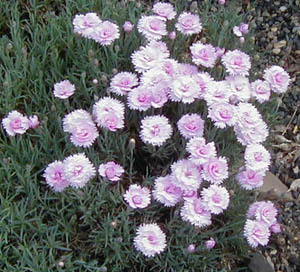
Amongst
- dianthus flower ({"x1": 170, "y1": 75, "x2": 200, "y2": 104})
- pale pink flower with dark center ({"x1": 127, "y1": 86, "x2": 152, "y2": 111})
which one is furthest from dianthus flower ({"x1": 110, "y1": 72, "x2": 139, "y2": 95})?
dianthus flower ({"x1": 170, "y1": 75, "x2": 200, "y2": 104})

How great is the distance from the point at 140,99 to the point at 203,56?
38 cm

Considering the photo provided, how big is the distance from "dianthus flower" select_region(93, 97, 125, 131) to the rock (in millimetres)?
786

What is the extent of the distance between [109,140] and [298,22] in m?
1.60

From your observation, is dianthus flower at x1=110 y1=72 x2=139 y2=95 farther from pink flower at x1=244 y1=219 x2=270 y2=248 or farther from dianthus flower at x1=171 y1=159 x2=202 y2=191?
pink flower at x1=244 y1=219 x2=270 y2=248

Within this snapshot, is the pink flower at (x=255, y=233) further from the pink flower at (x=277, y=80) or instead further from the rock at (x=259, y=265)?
the pink flower at (x=277, y=80)

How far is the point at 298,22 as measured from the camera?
3312 millimetres

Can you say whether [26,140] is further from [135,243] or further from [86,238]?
[135,243]

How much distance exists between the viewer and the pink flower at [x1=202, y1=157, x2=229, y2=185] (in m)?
2.00

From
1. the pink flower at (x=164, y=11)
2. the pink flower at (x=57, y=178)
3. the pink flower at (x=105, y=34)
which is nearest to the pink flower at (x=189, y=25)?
the pink flower at (x=164, y=11)

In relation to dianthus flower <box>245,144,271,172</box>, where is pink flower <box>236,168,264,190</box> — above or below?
below

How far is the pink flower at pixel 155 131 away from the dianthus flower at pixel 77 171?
0.24 m

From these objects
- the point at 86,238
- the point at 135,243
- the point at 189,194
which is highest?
the point at 189,194

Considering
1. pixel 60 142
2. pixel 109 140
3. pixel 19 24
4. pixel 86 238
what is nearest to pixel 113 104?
pixel 109 140

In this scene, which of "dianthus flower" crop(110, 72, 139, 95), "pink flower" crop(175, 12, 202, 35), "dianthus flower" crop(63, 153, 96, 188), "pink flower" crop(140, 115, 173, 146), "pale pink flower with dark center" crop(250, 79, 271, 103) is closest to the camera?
"dianthus flower" crop(63, 153, 96, 188)
